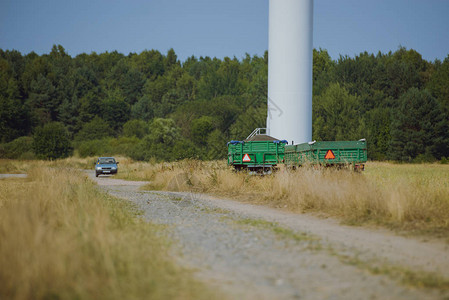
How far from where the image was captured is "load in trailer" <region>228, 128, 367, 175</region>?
17.6 m

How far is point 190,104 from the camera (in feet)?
287

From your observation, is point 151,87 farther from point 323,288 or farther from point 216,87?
point 323,288

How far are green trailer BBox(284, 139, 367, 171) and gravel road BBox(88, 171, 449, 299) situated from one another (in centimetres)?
713

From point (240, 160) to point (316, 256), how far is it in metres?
15.2

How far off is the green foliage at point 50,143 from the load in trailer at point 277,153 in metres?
47.4

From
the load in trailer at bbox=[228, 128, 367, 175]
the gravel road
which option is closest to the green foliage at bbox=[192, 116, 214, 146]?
the load in trailer at bbox=[228, 128, 367, 175]

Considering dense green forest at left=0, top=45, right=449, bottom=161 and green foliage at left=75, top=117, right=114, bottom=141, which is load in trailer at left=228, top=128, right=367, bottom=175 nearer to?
dense green forest at left=0, top=45, right=449, bottom=161

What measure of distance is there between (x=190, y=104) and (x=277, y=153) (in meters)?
67.0

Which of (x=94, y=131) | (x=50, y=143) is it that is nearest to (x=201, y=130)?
(x=94, y=131)

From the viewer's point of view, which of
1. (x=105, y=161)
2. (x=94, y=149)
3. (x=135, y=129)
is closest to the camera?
(x=105, y=161)

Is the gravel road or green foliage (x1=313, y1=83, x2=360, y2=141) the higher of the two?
green foliage (x1=313, y1=83, x2=360, y2=141)

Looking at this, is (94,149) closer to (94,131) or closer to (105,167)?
(94,131)

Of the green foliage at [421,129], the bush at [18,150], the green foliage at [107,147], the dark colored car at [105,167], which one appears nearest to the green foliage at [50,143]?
the bush at [18,150]

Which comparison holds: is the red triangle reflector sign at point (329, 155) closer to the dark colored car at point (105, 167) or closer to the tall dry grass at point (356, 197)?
the tall dry grass at point (356, 197)
